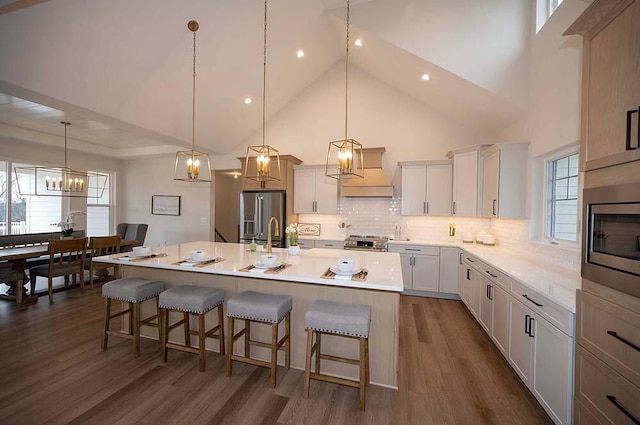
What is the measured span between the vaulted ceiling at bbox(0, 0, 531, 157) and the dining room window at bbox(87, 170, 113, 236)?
7.47 ft

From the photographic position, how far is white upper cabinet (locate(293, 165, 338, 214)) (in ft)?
17.3

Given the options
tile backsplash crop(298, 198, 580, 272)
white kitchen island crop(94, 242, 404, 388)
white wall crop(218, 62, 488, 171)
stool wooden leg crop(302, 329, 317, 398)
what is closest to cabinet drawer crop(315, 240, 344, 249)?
tile backsplash crop(298, 198, 580, 272)

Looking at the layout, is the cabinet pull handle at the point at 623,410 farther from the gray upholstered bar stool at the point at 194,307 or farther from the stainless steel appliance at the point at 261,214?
the stainless steel appliance at the point at 261,214

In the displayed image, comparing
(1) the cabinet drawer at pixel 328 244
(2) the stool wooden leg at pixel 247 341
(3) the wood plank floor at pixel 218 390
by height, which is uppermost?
(1) the cabinet drawer at pixel 328 244

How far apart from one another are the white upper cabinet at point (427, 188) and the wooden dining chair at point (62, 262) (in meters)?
5.49

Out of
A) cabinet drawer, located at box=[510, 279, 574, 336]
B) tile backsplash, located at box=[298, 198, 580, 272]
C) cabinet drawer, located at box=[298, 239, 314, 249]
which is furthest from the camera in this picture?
cabinet drawer, located at box=[298, 239, 314, 249]

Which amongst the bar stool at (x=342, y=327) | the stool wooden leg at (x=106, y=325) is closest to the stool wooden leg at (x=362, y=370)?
the bar stool at (x=342, y=327)

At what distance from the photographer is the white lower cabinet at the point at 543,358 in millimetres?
1667

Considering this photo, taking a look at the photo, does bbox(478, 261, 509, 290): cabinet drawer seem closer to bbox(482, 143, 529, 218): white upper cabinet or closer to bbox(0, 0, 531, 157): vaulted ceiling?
bbox(482, 143, 529, 218): white upper cabinet

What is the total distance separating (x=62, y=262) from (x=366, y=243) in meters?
5.06

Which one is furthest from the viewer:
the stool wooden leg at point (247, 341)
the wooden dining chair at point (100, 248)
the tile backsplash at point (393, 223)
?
the wooden dining chair at point (100, 248)

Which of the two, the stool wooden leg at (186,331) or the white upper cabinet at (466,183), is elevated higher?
the white upper cabinet at (466,183)

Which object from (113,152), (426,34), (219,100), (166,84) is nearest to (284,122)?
(219,100)

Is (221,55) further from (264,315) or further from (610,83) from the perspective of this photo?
(610,83)
